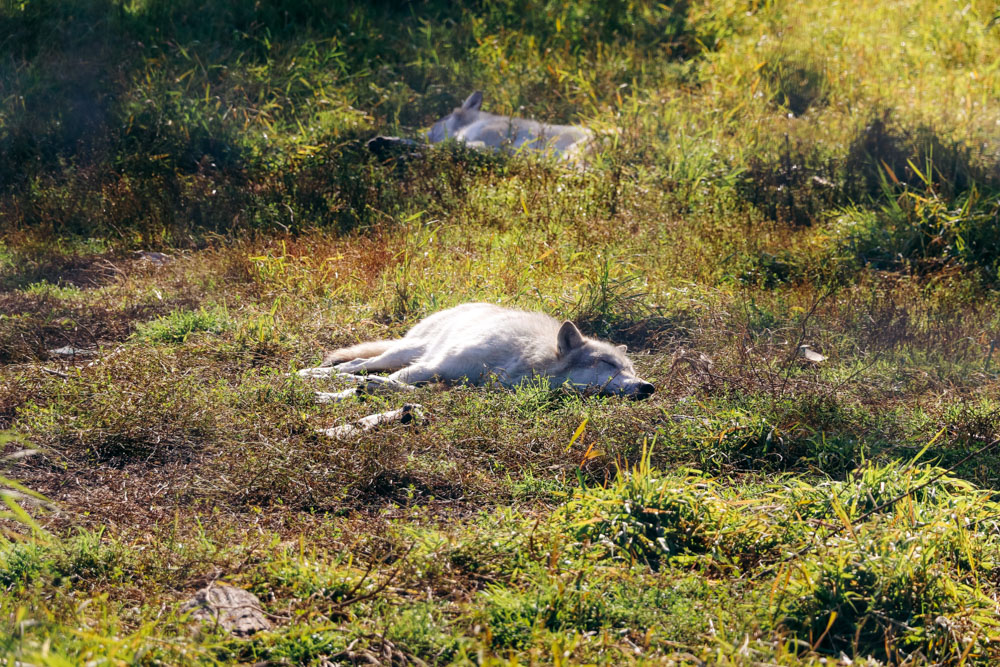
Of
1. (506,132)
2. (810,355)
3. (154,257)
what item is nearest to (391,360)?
(810,355)

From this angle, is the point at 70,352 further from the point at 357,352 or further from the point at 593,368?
the point at 593,368

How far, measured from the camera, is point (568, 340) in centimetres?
555

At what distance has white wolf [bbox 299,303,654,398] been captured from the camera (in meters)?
5.39

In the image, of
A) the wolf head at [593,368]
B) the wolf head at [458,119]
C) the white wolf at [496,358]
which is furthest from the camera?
the wolf head at [458,119]

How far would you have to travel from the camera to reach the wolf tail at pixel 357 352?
574cm

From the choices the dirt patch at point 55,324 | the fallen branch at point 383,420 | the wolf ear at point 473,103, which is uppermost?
the wolf ear at point 473,103

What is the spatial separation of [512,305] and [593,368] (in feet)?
4.71

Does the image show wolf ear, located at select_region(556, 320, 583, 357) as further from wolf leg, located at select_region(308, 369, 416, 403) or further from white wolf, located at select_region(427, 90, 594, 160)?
white wolf, located at select_region(427, 90, 594, 160)

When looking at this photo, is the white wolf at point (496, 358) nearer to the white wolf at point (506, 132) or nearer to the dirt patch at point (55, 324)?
the dirt patch at point (55, 324)

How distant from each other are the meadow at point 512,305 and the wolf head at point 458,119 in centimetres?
37

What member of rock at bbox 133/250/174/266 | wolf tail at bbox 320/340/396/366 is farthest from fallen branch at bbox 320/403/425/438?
rock at bbox 133/250/174/266

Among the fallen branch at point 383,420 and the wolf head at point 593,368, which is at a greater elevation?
the fallen branch at point 383,420

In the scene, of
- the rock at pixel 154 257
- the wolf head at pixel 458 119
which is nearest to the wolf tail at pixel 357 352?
the rock at pixel 154 257

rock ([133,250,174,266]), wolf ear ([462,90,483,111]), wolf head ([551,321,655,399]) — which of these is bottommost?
rock ([133,250,174,266])
